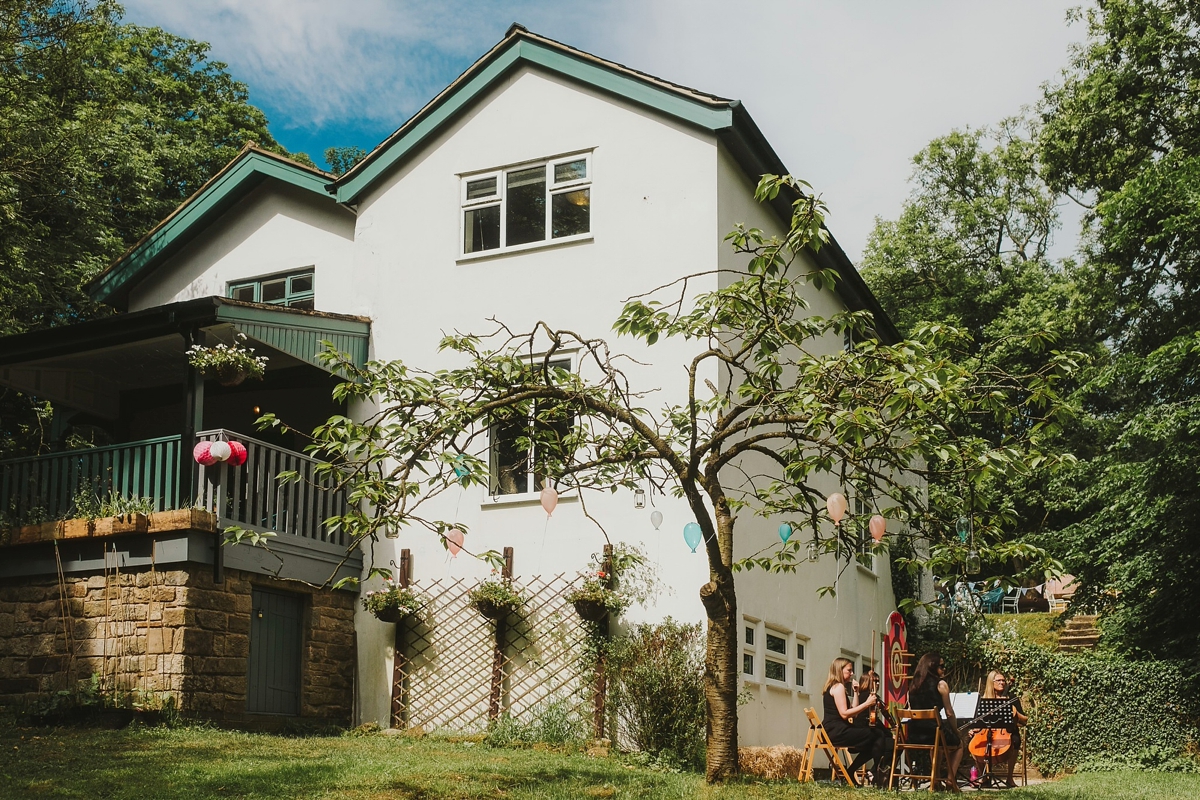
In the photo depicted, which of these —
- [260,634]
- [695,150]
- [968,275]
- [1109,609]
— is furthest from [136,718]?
[968,275]

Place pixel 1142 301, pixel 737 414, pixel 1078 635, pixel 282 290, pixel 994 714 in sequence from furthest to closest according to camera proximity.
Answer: pixel 1078 635 < pixel 1142 301 < pixel 282 290 < pixel 994 714 < pixel 737 414

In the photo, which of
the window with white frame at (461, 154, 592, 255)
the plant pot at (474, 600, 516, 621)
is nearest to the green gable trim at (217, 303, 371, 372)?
the window with white frame at (461, 154, 592, 255)

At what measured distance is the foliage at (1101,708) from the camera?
18000mm

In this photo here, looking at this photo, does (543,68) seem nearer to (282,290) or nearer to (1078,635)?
(282,290)

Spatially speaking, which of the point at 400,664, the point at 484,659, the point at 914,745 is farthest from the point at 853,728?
the point at 400,664

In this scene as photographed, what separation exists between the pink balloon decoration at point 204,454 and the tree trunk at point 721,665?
21.1ft

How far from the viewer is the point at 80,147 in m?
17.8

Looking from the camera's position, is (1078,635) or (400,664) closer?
(400,664)

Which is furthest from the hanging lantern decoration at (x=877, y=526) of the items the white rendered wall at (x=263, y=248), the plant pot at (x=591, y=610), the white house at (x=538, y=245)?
the white rendered wall at (x=263, y=248)

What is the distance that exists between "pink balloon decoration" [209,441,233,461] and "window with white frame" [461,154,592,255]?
184 inches

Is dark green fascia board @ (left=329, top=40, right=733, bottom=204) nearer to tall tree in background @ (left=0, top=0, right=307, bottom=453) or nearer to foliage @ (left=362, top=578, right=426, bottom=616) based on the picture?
tall tree in background @ (left=0, top=0, right=307, bottom=453)

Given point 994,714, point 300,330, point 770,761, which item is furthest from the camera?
point 300,330

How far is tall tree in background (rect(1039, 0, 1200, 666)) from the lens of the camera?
18.4 meters

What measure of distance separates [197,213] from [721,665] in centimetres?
1267
